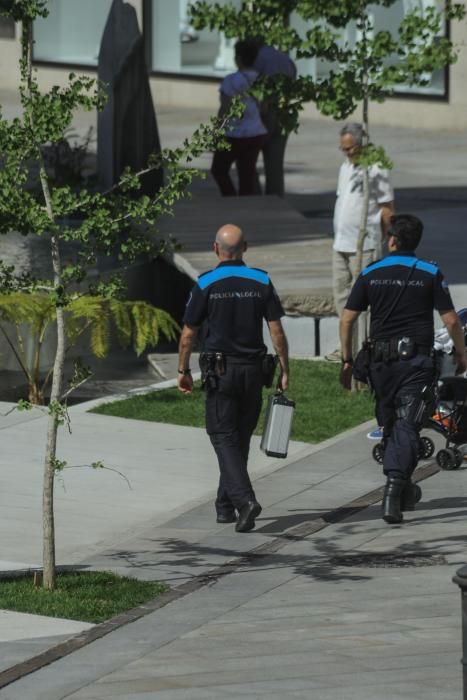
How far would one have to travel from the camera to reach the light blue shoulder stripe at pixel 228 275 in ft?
33.9

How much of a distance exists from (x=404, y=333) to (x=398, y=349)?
0.35 feet

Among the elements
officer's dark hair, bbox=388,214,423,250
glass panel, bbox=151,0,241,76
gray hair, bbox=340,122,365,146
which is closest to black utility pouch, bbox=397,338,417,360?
officer's dark hair, bbox=388,214,423,250

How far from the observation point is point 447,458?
38.3 ft

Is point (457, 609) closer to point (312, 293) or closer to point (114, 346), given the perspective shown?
point (312, 293)

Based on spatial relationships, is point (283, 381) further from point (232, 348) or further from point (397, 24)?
point (397, 24)

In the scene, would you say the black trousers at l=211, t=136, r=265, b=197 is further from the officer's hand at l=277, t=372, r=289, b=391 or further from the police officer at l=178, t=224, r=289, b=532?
the officer's hand at l=277, t=372, r=289, b=391

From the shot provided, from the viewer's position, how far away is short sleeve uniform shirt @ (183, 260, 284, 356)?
33.8 ft

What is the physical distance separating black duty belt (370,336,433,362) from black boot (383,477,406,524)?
71 cm

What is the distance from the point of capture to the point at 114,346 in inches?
680

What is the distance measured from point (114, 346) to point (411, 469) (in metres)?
7.14

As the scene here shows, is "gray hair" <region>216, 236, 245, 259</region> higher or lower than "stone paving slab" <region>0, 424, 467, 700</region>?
higher

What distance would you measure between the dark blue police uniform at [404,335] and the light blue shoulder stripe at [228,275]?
71 centimetres

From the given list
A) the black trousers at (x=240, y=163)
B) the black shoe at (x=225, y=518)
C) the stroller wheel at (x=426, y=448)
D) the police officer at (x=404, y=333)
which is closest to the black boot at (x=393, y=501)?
the police officer at (x=404, y=333)

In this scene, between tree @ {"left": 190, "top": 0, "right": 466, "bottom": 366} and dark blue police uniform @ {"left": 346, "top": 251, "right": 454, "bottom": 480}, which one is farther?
tree @ {"left": 190, "top": 0, "right": 466, "bottom": 366}
